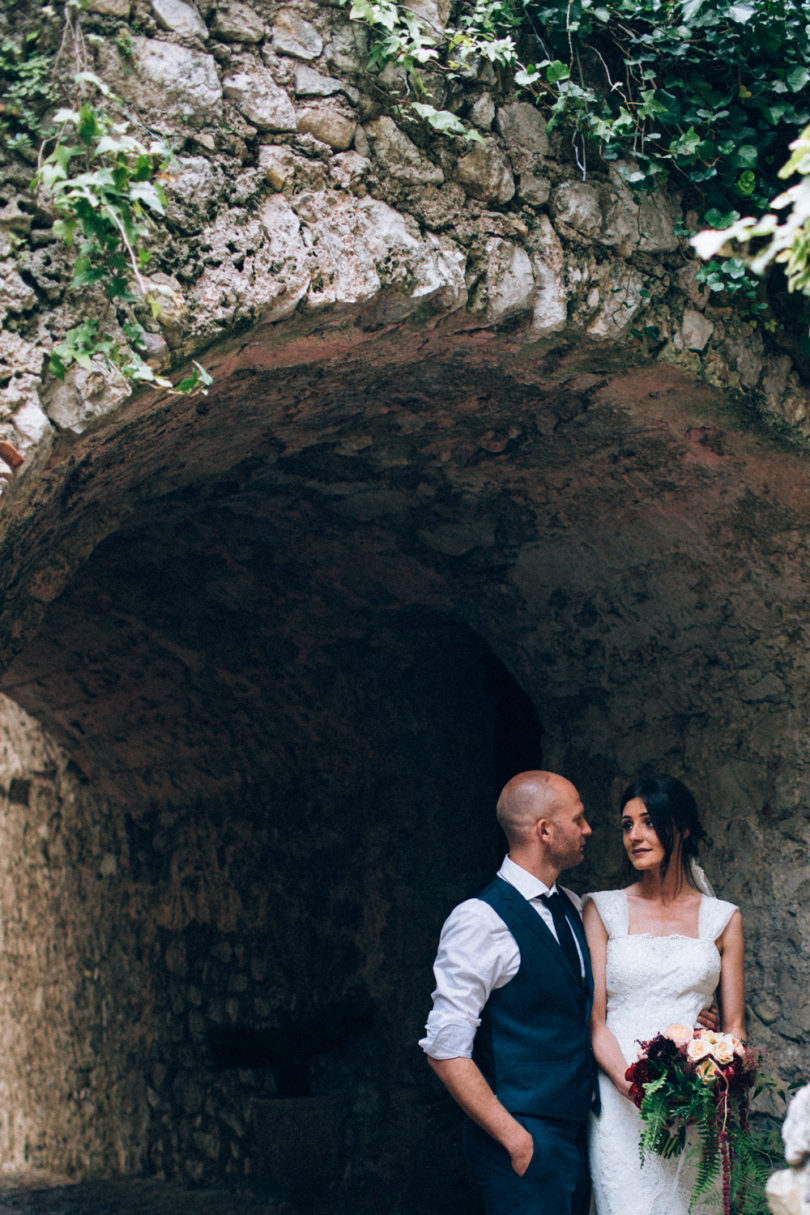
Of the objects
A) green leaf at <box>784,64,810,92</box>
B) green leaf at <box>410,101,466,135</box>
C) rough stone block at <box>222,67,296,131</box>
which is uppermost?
green leaf at <box>784,64,810,92</box>

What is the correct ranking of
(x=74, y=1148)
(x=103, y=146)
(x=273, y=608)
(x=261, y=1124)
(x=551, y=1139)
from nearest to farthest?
1. (x=103, y=146)
2. (x=551, y=1139)
3. (x=273, y=608)
4. (x=261, y=1124)
5. (x=74, y=1148)

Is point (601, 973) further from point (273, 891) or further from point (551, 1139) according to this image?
point (273, 891)

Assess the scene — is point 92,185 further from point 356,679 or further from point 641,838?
point 356,679

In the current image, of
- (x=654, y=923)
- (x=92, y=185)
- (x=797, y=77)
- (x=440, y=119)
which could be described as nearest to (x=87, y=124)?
(x=92, y=185)

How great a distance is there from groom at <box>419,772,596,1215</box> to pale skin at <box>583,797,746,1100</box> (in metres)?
0.04

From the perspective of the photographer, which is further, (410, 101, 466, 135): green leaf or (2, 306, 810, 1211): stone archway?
(2, 306, 810, 1211): stone archway

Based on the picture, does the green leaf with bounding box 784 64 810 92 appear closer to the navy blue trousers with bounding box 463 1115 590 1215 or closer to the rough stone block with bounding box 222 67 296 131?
the rough stone block with bounding box 222 67 296 131

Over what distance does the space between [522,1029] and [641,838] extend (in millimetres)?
595

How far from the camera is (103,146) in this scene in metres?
2.09

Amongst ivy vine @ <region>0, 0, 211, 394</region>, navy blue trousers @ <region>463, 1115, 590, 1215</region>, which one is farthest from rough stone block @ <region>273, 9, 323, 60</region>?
navy blue trousers @ <region>463, 1115, 590, 1215</region>

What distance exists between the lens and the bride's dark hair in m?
2.91

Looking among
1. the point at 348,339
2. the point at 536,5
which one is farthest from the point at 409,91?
the point at 348,339

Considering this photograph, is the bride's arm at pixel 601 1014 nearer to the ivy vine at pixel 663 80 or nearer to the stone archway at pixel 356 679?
the stone archway at pixel 356 679

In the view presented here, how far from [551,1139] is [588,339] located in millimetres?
1848
